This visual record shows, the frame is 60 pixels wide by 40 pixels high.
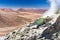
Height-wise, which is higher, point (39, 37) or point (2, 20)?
point (39, 37)

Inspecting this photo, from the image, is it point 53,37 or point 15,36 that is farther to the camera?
point 15,36

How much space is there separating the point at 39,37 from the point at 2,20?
1490 centimetres

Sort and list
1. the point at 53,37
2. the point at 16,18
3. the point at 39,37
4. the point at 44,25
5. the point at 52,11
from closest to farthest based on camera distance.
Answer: the point at 53,37, the point at 39,37, the point at 44,25, the point at 52,11, the point at 16,18

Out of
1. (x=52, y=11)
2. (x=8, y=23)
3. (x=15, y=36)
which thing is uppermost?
(x=52, y=11)

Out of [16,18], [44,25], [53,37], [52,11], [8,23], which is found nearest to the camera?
[53,37]

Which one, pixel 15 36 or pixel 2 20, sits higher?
pixel 15 36

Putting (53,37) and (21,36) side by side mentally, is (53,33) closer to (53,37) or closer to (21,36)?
(53,37)

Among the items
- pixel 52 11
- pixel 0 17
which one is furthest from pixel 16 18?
pixel 52 11

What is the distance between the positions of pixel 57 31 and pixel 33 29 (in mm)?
883

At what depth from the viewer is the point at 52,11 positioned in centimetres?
438

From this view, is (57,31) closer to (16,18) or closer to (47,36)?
(47,36)

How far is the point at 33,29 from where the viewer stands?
4.11 metres

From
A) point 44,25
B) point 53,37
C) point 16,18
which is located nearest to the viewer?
point 53,37

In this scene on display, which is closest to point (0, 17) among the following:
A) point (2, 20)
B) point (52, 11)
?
point (2, 20)
